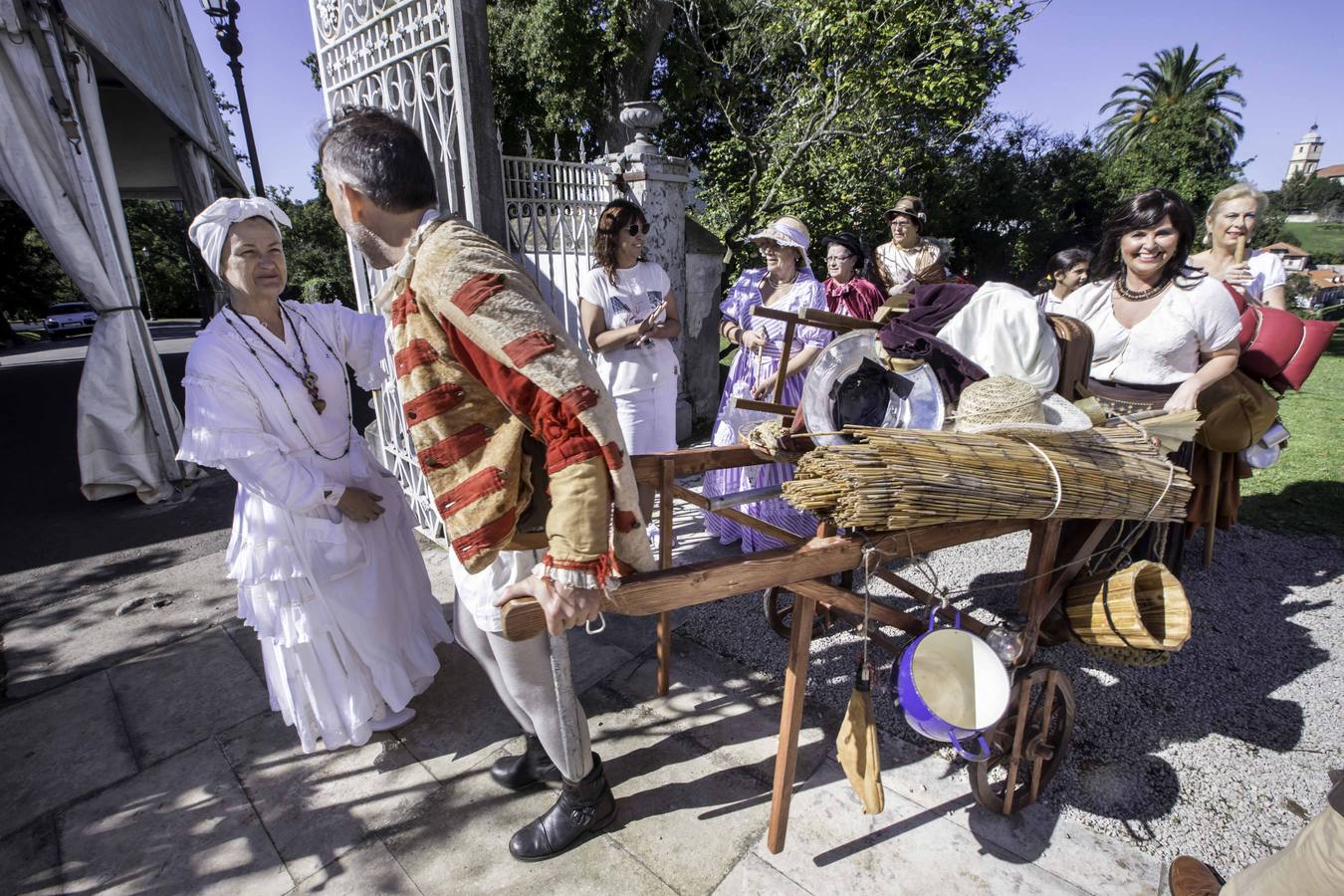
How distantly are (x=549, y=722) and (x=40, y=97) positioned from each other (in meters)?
6.36

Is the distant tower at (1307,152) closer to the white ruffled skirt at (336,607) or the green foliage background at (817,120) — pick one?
the green foliage background at (817,120)

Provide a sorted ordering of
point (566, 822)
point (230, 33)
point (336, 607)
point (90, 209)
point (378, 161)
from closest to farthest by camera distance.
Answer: point (378, 161), point (566, 822), point (336, 607), point (90, 209), point (230, 33)

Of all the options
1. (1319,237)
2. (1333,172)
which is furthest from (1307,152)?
(1319,237)

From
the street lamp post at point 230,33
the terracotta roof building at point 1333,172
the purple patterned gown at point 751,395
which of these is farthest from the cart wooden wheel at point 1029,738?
the terracotta roof building at point 1333,172

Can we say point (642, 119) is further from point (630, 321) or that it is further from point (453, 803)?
point (453, 803)

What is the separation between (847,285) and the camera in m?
4.06

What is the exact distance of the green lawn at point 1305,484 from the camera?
4.40 metres

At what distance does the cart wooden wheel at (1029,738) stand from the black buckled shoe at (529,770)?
4.78ft

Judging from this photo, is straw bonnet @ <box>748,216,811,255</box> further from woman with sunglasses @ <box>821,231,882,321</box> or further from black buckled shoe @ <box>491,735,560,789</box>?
black buckled shoe @ <box>491,735,560,789</box>

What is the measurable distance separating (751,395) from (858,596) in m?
2.31

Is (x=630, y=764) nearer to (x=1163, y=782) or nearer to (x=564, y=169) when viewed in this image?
(x=1163, y=782)

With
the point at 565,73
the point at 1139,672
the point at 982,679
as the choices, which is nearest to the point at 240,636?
the point at 982,679

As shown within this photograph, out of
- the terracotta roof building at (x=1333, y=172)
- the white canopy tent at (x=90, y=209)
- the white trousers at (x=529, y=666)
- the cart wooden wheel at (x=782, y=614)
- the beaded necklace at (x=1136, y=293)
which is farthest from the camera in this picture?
the terracotta roof building at (x=1333, y=172)

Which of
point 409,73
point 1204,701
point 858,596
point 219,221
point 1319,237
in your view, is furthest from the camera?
point 1319,237
